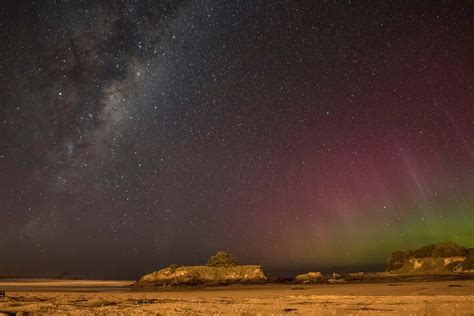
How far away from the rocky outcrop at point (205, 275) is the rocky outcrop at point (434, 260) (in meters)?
25.0

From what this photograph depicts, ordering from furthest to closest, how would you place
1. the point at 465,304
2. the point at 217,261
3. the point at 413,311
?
the point at 217,261
the point at 465,304
the point at 413,311

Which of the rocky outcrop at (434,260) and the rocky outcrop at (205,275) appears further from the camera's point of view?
the rocky outcrop at (434,260)

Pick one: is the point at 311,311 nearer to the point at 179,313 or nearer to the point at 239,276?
the point at 179,313

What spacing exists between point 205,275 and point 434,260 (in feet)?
120

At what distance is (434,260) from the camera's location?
2795 inches

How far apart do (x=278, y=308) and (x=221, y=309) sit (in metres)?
2.65

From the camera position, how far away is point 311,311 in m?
19.8

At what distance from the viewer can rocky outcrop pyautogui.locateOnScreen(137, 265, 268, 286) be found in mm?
58838

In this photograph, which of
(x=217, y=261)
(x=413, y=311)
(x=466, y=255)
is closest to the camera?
(x=413, y=311)

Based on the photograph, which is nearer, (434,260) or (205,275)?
(205,275)

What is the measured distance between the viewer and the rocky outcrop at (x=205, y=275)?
5884 cm

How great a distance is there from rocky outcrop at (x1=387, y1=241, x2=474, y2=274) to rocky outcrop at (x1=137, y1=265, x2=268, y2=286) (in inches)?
986

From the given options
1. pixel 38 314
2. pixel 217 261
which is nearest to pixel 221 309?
pixel 38 314

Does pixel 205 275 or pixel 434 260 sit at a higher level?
pixel 205 275
